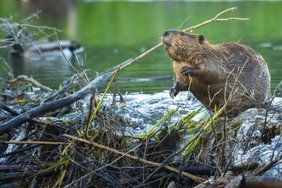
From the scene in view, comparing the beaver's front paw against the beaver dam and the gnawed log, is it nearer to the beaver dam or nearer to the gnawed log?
the beaver dam

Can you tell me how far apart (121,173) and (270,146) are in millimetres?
1013

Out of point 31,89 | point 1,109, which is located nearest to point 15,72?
point 31,89

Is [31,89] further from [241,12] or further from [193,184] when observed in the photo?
[241,12]

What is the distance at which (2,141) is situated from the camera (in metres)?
5.97

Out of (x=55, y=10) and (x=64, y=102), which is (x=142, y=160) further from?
(x=55, y=10)

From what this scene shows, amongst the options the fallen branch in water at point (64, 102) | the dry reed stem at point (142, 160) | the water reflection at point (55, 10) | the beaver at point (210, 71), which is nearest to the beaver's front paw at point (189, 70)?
the beaver at point (210, 71)

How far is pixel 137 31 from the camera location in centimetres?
2567

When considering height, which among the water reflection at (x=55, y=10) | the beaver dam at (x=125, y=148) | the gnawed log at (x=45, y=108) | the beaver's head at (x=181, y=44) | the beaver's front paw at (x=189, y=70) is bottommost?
the water reflection at (x=55, y=10)

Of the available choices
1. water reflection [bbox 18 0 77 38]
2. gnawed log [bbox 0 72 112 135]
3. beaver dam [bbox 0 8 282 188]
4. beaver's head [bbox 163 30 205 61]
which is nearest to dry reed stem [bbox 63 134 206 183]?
beaver dam [bbox 0 8 282 188]

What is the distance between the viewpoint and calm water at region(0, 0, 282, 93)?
44.0 ft

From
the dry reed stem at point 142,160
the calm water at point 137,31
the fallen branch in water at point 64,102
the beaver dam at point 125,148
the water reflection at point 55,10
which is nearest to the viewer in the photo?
the dry reed stem at point 142,160

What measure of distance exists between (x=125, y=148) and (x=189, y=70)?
85cm

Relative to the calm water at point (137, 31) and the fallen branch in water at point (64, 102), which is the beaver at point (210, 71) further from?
the calm water at point (137, 31)

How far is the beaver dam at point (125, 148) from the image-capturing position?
5594mm
